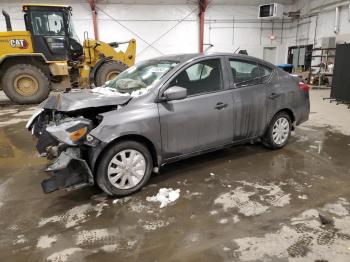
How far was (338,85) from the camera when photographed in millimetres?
8383

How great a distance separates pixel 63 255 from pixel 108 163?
37.9 inches

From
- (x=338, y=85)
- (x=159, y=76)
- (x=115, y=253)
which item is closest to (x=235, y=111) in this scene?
(x=159, y=76)

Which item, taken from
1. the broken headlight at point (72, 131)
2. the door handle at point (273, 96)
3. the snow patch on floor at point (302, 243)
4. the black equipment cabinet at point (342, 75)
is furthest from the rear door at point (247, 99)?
the black equipment cabinet at point (342, 75)

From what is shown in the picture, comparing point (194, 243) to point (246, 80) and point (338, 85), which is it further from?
point (338, 85)

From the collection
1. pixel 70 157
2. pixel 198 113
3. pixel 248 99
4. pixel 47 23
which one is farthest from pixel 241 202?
pixel 47 23

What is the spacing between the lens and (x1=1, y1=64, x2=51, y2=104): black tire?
350 inches

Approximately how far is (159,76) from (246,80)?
4.13ft

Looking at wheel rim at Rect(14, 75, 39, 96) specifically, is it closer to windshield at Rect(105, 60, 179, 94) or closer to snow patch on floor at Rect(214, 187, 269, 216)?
windshield at Rect(105, 60, 179, 94)

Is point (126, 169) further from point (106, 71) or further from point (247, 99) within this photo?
point (106, 71)

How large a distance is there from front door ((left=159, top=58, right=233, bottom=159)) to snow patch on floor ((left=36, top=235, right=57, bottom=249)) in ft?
4.66

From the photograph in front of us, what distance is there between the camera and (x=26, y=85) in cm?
906

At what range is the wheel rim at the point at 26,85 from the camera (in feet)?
29.4

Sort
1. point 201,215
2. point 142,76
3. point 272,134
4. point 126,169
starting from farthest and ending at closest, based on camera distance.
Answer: point 272,134 → point 142,76 → point 126,169 → point 201,215

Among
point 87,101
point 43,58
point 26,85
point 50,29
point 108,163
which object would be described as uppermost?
point 50,29
